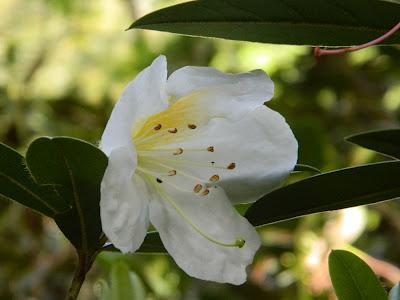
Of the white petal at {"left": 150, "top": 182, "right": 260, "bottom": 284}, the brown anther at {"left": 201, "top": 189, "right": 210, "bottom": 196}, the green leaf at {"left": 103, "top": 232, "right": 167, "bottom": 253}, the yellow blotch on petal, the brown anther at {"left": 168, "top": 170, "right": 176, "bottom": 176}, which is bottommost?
the green leaf at {"left": 103, "top": 232, "right": 167, "bottom": 253}

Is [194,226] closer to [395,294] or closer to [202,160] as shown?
[202,160]

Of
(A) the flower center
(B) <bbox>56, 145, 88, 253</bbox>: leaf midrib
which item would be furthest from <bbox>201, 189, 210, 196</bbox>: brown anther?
(B) <bbox>56, 145, 88, 253</bbox>: leaf midrib

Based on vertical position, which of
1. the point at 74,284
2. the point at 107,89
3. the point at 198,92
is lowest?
the point at 107,89

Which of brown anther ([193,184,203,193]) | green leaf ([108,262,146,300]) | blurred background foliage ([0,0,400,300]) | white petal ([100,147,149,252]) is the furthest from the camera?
blurred background foliage ([0,0,400,300])

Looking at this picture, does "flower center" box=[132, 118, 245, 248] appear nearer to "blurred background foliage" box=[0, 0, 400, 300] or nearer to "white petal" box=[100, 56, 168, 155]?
"white petal" box=[100, 56, 168, 155]

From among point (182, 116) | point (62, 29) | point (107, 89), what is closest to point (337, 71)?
point (107, 89)

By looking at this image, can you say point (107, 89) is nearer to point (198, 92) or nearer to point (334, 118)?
point (334, 118)

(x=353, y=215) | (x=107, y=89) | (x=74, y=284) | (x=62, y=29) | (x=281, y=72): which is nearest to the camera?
(x=74, y=284)

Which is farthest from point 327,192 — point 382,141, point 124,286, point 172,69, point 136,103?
point 172,69
